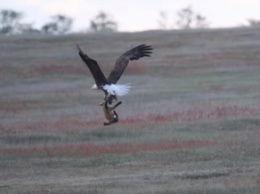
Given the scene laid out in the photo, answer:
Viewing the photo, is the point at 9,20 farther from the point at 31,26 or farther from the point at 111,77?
the point at 111,77

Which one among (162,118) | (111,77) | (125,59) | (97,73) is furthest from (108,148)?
(97,73)

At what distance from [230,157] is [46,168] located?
10.5ft

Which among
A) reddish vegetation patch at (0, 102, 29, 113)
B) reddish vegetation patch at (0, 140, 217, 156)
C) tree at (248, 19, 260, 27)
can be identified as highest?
tree at (248, 19, 260, 27)

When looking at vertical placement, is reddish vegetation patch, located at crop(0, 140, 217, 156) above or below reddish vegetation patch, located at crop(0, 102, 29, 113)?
below

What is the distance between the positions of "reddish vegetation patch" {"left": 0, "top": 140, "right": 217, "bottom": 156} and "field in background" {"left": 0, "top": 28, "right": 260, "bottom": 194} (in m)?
0.02

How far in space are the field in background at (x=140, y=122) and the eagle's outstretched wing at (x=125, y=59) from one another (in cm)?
160

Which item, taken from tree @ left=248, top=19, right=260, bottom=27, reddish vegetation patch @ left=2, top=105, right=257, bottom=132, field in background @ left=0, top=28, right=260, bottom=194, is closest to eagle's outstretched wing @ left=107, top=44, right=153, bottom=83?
field in background @ left=0, top=28, right=260, bottom=194

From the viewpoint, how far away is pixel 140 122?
28688 mm

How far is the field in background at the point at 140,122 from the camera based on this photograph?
19.0 meters

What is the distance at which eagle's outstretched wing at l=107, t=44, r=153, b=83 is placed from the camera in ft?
60.2

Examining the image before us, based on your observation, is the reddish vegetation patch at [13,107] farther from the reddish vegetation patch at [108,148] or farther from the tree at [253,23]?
the tree at [253,23]

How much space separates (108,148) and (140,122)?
4675 mm

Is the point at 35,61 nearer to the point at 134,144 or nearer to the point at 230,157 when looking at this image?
the point at 134,144

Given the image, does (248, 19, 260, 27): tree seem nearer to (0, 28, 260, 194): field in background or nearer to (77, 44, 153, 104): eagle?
(0, 28, 260, 194): field in background
